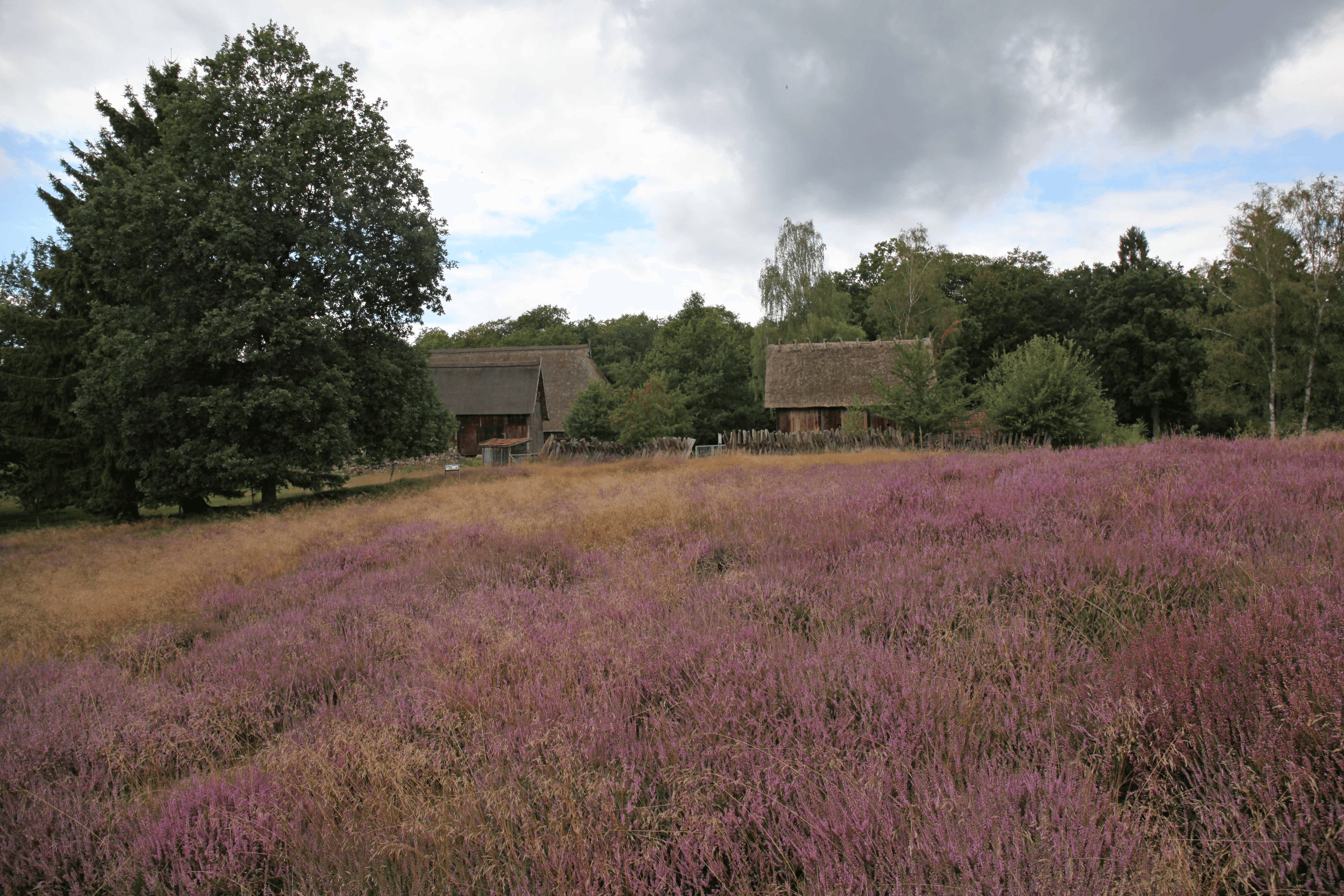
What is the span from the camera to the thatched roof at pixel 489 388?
4197 cm

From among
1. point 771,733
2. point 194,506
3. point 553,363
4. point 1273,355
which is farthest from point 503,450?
point 1273,355

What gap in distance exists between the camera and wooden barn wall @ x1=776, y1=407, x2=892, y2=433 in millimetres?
34281

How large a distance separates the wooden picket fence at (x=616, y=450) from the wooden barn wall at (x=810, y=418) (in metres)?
9.54

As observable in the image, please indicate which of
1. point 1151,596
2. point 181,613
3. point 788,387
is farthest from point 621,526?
point 788,387

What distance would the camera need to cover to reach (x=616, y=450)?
2723 cm

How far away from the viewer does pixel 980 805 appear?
1912 mm

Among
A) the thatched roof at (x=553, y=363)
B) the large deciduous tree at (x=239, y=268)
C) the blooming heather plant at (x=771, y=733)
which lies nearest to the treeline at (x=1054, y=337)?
the thatched roof at (x=553, y=363)

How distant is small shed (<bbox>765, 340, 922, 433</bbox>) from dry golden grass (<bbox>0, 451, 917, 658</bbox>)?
1566 centimetres

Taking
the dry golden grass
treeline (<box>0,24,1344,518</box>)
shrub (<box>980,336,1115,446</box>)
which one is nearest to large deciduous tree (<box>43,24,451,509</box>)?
treeline (<box>0,24,1344,518</box>)

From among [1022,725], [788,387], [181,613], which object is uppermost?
[788,387]

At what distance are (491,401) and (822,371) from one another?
73.6ft

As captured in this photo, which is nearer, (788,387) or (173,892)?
(173,892)

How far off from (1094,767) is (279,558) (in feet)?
31.0

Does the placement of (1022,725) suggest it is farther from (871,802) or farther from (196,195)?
(196,195)
